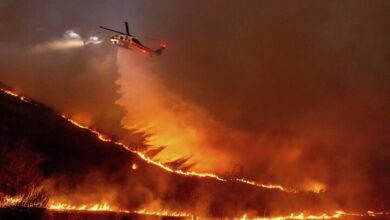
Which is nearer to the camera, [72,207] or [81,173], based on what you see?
[72,207]

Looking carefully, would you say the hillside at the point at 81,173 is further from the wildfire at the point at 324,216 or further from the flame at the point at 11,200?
the wildfire at the point at 324,216

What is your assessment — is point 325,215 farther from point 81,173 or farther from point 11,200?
point 11,200

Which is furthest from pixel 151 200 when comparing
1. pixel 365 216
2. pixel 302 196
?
pixel 365 216

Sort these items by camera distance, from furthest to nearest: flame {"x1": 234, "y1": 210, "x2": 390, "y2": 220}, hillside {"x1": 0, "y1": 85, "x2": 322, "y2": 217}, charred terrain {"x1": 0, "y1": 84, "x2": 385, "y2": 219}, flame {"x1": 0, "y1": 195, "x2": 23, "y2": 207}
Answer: flame {"x1": 234, "y1": 210, "x2": 390, "y2": 220}
hillside {"x1": 0, "y1": 85, "x2": 322, "y2": 217}
charred terrain {"x1": 0, "y1": 84, "x2": 385, "y2": 219}
flame {"x1": 0, "y1": 195, "x2": 23, "y2": 207}

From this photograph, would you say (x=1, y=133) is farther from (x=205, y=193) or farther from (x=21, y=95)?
(x=205, y=193)

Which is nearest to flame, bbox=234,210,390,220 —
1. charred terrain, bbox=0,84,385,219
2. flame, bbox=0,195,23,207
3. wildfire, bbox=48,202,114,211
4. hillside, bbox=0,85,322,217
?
charred terrain, bbox=0,84,385,219

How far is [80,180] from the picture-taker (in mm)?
35562

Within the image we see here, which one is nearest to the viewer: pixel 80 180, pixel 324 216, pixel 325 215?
pixel 80 180

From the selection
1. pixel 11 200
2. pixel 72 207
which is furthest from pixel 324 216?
pixel 11 200

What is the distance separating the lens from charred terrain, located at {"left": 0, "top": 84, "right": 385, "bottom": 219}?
3008 cm

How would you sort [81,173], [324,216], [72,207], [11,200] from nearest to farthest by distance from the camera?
[11,200], [72,207], [81,173], [324,216]

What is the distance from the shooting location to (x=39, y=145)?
34750 millimetres

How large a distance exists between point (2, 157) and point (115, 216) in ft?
33.2

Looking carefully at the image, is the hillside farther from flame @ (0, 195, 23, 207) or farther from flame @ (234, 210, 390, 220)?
flame @ (234, 210, 390, 220)
